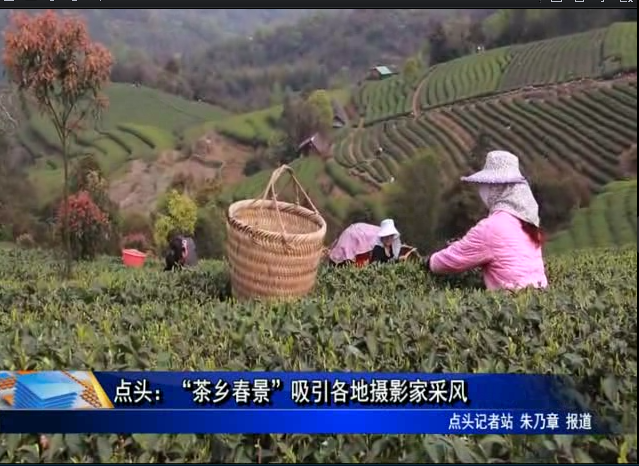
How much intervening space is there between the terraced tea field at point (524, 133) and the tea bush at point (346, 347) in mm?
531

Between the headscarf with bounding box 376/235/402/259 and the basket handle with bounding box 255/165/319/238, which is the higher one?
the basket handle with bounding box 255/165/319/238

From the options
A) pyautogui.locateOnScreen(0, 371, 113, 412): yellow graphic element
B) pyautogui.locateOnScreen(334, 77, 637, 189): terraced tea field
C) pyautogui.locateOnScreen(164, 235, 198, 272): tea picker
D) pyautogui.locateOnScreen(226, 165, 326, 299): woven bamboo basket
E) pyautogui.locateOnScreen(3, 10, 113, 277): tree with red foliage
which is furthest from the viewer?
pyautogui.locateOnScreen(164, 235, 198, 272): tea picker

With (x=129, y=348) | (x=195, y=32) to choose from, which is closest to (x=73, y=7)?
(x=195, y=32)

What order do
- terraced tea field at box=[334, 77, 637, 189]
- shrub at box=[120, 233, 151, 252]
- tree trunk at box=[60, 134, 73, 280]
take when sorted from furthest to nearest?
1. shrub at box=[120, 233, 151, 252]
2. tree trunk at box=[60, 134, 73, 280]
3. terraced tea field at box=[334, 77, 637, 189]

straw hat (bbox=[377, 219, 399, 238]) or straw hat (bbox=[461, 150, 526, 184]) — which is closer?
straw hat (bbox=[461, 150, 526, 184])

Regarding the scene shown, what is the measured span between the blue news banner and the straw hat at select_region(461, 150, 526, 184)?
1.51 m

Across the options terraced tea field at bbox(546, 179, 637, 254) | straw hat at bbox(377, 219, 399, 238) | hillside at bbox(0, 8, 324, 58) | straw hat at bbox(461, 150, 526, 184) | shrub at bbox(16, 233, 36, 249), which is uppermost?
hillside at bbox(0, 8, 324, 58)

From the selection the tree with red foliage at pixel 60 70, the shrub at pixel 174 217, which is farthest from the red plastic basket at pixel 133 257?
the tree with red foliage at pixel 60 70

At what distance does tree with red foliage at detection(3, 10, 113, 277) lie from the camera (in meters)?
3.44

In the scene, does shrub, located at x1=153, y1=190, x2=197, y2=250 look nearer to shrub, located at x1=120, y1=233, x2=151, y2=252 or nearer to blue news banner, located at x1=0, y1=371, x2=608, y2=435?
shrub, located at x1=120, y1=233, x2=151, y2=252

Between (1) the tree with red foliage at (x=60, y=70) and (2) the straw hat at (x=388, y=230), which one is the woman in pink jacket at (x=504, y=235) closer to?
(2) the straw hat at (x=388, y=230)

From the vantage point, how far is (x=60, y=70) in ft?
14.3

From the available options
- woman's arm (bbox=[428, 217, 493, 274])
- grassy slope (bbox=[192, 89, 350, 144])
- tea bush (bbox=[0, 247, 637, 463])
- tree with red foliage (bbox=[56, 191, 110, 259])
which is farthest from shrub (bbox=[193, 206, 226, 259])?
woman's arm (bbox=[428, 217, 493, 274])

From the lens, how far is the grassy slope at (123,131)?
313 cm
